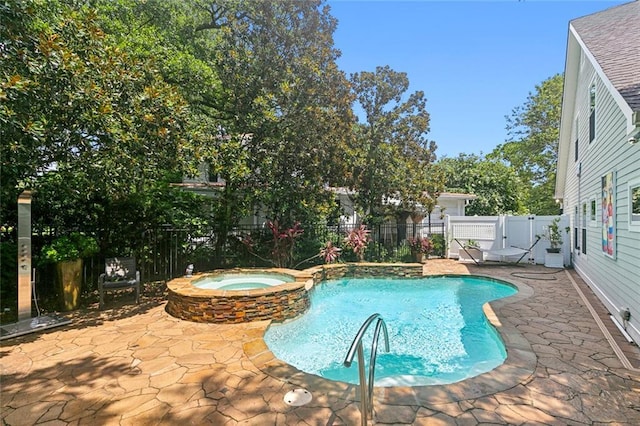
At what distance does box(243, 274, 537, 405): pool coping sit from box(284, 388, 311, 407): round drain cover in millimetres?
111

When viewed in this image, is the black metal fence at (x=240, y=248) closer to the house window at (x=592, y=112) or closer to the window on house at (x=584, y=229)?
the window on house at (x=584, y=229)

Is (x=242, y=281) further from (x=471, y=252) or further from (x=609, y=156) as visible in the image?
(x=471, y=252)

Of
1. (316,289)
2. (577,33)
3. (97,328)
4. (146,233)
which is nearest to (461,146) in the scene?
(577,33)

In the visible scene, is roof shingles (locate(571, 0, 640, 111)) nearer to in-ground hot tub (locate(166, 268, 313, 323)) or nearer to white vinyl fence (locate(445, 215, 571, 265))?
in-ground hot tub (locate(166, 268, 313, 323))

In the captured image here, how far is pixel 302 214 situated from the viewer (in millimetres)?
10750

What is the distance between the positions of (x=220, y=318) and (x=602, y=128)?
8773 millimetres

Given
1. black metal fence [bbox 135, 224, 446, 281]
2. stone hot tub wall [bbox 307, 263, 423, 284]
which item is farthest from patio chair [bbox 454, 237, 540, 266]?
stone hot tub wall [bbox 307, 263, 423, 284]

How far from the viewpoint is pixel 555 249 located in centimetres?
1155

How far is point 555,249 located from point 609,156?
250 inches

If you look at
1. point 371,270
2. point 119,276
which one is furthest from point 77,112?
point 371,270

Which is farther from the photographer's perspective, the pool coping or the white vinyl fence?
the white vinyl fence

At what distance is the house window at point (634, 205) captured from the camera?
189 inches

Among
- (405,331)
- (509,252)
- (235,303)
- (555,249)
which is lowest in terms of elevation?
(405,331)

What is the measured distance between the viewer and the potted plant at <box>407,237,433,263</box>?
42.7 ft
